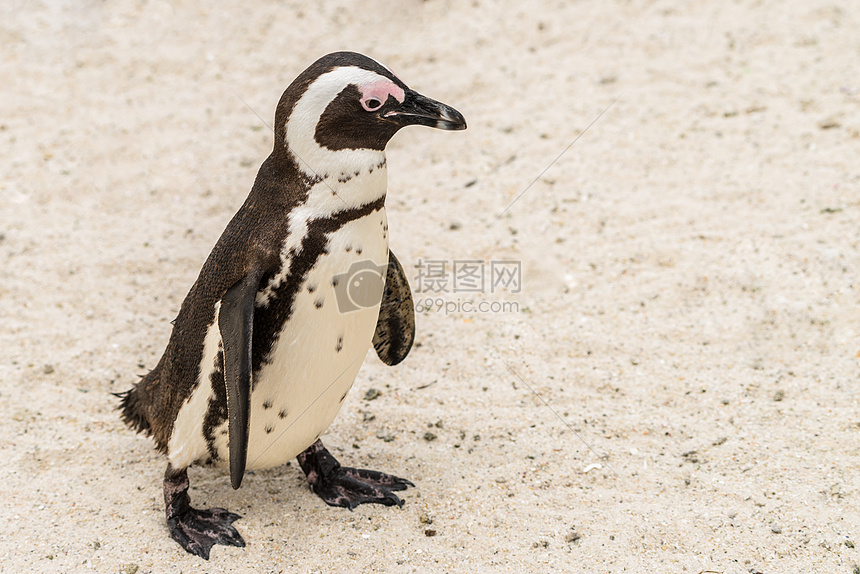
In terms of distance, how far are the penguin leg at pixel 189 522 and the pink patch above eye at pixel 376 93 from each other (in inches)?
49.3

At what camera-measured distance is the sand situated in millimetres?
2328

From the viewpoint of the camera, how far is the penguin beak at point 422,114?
1.99 metres

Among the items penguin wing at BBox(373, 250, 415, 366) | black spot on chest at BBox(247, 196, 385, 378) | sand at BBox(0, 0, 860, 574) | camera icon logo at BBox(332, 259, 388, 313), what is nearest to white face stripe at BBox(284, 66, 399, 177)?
black spot on chest at BBox(247, 196, 385, 378)

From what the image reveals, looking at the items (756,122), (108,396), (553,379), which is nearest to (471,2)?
(756,122)

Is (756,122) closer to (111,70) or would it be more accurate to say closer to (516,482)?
(516,482)

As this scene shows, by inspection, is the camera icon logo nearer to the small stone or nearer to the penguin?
the penguin

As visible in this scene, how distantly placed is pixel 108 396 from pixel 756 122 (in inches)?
150

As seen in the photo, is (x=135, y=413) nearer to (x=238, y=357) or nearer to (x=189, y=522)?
(x=189, y=522)

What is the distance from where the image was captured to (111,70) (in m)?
5.50

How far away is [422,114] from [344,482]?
4.13 ft

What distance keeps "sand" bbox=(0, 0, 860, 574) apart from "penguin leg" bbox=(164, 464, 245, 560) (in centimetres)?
5

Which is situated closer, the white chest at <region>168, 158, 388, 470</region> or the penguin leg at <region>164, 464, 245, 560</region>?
the white chest at <region>168, 158, 388, 470</region>

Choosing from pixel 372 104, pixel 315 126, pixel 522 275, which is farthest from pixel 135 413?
pixel 522 275

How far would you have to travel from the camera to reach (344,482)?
2520 mm
